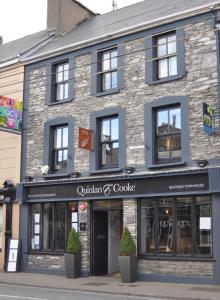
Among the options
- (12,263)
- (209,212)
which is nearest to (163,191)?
(209,212)

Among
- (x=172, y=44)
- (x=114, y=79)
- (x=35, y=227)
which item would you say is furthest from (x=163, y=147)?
(x=35, y=227)

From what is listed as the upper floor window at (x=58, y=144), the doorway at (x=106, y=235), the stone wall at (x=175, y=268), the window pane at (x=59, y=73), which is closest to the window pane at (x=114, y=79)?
the upper floor window at (x=58, y=144)

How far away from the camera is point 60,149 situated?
20.6m

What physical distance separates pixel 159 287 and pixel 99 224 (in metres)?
4.41

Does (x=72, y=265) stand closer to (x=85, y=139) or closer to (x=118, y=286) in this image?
(x=118, y=286)

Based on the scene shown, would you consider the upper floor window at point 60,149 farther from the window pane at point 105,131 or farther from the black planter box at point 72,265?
the black planter box at point 72,265

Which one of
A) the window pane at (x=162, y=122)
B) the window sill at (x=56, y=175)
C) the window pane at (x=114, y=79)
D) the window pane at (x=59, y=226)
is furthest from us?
the window pane at (x=59, y=226)

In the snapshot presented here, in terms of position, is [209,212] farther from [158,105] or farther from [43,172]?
[43,172]

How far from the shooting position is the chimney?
25.0 meters

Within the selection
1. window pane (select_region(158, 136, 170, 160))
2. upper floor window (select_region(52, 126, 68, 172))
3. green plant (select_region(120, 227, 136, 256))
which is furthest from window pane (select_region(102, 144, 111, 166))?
green plant (select_region(120, 227, 136, 256))

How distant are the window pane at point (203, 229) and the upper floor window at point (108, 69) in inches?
230

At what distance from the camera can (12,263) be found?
67.8 feet

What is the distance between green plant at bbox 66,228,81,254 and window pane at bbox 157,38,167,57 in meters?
7.09

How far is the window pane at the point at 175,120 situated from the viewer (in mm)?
17366
